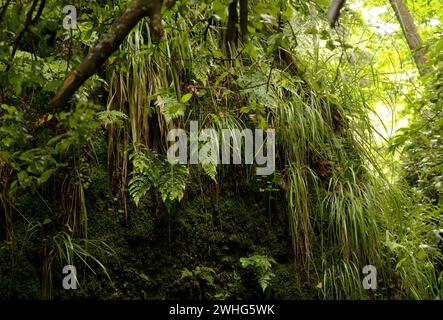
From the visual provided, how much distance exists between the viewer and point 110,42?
1760 mm

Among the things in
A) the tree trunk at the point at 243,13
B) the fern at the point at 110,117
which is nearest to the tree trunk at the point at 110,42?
the tree trunk at the point at 243,13

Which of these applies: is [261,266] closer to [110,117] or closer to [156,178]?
[156,178]

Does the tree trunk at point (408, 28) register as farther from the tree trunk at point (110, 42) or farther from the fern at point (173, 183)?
the tree trunk at point (110, 42)

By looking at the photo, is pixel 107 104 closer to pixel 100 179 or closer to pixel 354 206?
pixel 100 179

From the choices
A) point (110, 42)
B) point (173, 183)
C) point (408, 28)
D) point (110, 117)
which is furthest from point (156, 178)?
point (408, 28)

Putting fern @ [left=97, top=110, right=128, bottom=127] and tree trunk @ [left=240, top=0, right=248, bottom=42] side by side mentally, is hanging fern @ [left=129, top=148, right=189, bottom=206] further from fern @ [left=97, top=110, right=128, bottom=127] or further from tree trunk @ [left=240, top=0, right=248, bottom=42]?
tree trunk @ [left=240, top=0, right=248, bottom=42]

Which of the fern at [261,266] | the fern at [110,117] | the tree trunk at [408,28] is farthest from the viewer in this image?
the tree trunk at [408,28]

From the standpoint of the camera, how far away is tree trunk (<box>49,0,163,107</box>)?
67.2 inches

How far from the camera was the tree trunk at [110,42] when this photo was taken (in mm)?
1708

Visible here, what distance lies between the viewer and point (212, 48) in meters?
3.96

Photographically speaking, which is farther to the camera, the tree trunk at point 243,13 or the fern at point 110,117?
the fern at point 110,117

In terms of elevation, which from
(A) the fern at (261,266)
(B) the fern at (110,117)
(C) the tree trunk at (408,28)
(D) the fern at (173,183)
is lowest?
(A) the fern at (261,266)

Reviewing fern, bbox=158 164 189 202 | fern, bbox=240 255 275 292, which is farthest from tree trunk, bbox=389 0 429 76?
fern, bbox=158 164 189 202
